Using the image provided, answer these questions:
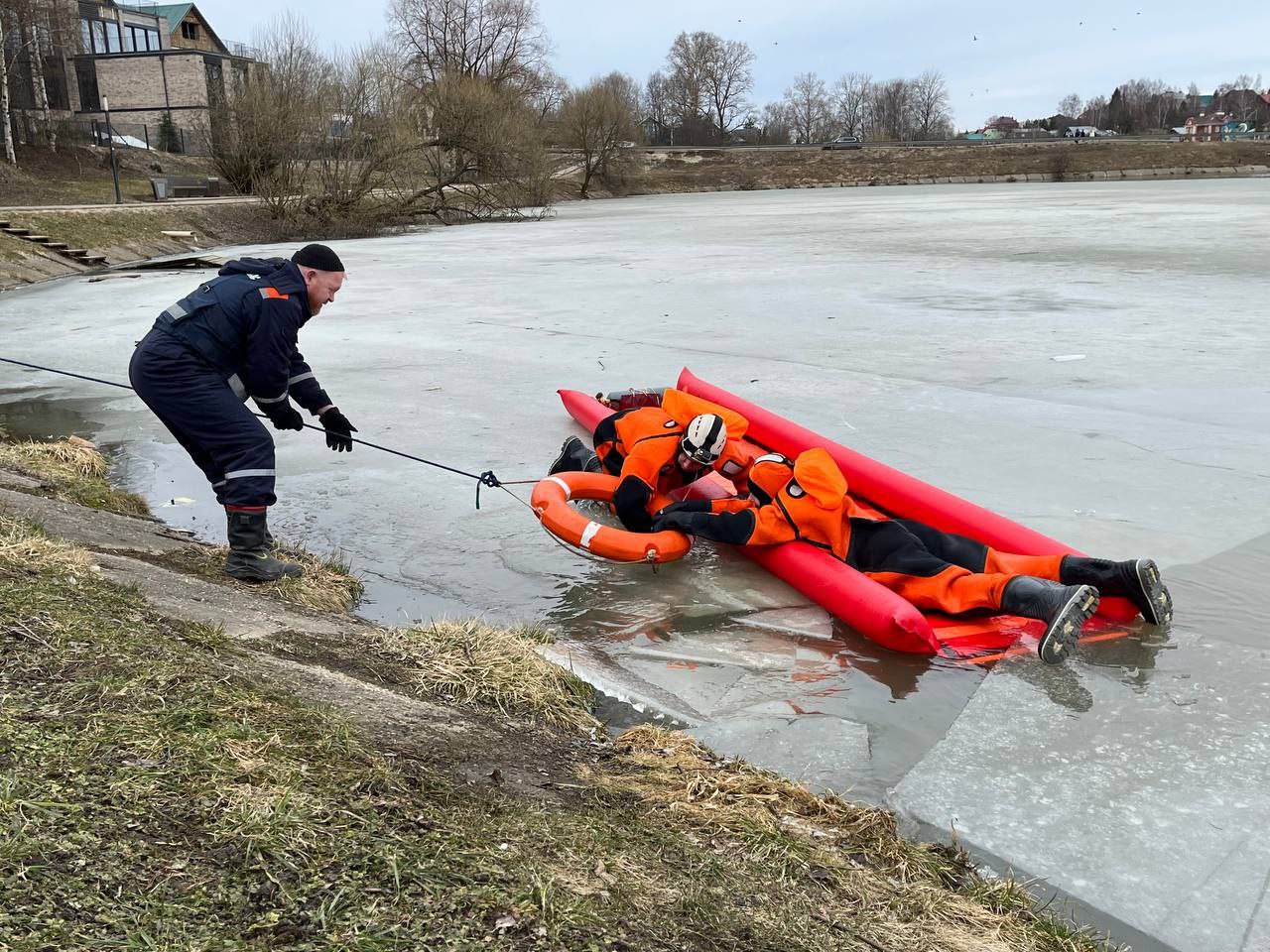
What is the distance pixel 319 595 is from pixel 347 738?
1.99 meters

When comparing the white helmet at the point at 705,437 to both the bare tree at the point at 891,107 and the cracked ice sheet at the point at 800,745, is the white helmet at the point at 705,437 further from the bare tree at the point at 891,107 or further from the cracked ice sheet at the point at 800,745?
the bare tree at the point at 891,107

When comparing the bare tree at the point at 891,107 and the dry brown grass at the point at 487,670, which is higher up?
the bare tree at the point at 891,107

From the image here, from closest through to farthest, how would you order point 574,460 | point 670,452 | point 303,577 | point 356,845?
point 356,845, point 303,577, point 670,452, point 574,460

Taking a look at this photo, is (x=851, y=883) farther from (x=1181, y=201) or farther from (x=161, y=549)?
(x=1181, y=201)

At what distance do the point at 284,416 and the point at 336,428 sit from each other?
0.33 m

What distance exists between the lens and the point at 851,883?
7.87 feet

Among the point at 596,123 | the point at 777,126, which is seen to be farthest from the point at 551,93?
the point at 777,126

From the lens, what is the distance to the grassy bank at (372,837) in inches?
75.6

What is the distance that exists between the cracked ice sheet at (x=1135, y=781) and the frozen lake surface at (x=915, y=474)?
1 centimetres

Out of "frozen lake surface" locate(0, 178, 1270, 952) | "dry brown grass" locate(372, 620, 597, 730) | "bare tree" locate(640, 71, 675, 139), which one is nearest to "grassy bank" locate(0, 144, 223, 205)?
"frozen lake surface" locate(0, 178, 1270, 952)

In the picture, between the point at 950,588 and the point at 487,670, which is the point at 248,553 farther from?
the point at 950,588

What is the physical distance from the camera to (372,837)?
85.7 inches

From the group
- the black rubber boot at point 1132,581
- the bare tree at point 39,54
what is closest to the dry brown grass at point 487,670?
the black rubber boot at point 1132,581

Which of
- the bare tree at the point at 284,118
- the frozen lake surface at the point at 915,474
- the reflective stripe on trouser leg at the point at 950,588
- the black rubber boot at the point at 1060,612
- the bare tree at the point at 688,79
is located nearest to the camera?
the frozen lake surface at the point at 915,474
